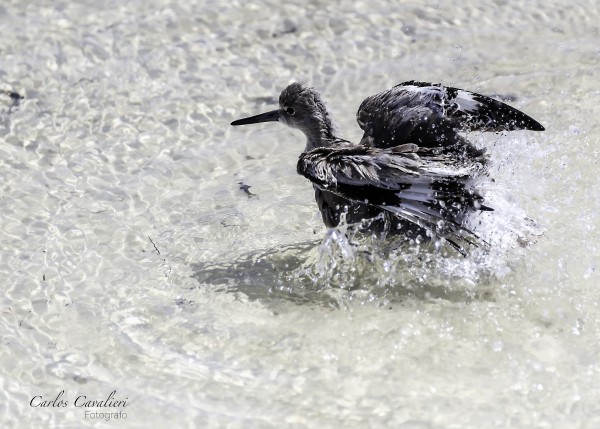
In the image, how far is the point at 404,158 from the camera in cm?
512

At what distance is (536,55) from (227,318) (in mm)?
4096

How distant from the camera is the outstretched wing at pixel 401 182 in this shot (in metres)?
5.05

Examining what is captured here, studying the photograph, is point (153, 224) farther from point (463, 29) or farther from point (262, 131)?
point (463, 29)

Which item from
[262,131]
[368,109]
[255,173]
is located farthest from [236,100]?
[368,109]

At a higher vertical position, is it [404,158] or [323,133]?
[404,158]

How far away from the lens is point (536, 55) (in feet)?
25.5

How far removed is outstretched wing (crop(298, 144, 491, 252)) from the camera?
5.05 meters
